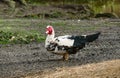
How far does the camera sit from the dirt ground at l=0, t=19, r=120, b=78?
978 cm

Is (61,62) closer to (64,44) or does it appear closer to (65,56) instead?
(65,56)

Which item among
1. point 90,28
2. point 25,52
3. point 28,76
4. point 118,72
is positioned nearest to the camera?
point 118,72

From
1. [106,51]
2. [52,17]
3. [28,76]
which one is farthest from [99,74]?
[52,17]

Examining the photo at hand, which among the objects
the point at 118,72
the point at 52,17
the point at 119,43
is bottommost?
the point at 52,17

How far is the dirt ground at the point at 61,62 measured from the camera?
32.1 ft

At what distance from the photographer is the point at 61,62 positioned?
13219 millimetres

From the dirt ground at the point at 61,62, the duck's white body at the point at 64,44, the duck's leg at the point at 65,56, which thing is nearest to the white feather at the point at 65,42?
the duck's white body at the point at 64,44

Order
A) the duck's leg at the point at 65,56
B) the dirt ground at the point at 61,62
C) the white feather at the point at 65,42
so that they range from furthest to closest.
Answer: the duck's leg at the point at 65,56
the white feather at the point at 65,42
the dirt ground at the point at 61,62

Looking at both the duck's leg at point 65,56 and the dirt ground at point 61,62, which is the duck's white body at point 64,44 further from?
the dirt ground at point 61,62

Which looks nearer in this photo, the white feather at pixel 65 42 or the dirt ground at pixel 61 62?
the dirt ground at pixel 61 62

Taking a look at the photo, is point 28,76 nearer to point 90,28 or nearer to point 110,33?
point 110,33

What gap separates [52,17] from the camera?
3148 cm

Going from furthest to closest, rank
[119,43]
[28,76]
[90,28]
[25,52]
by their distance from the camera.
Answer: [90,28]
[119,43]
[25,52]
[28,76]

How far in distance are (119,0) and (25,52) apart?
40668mm
